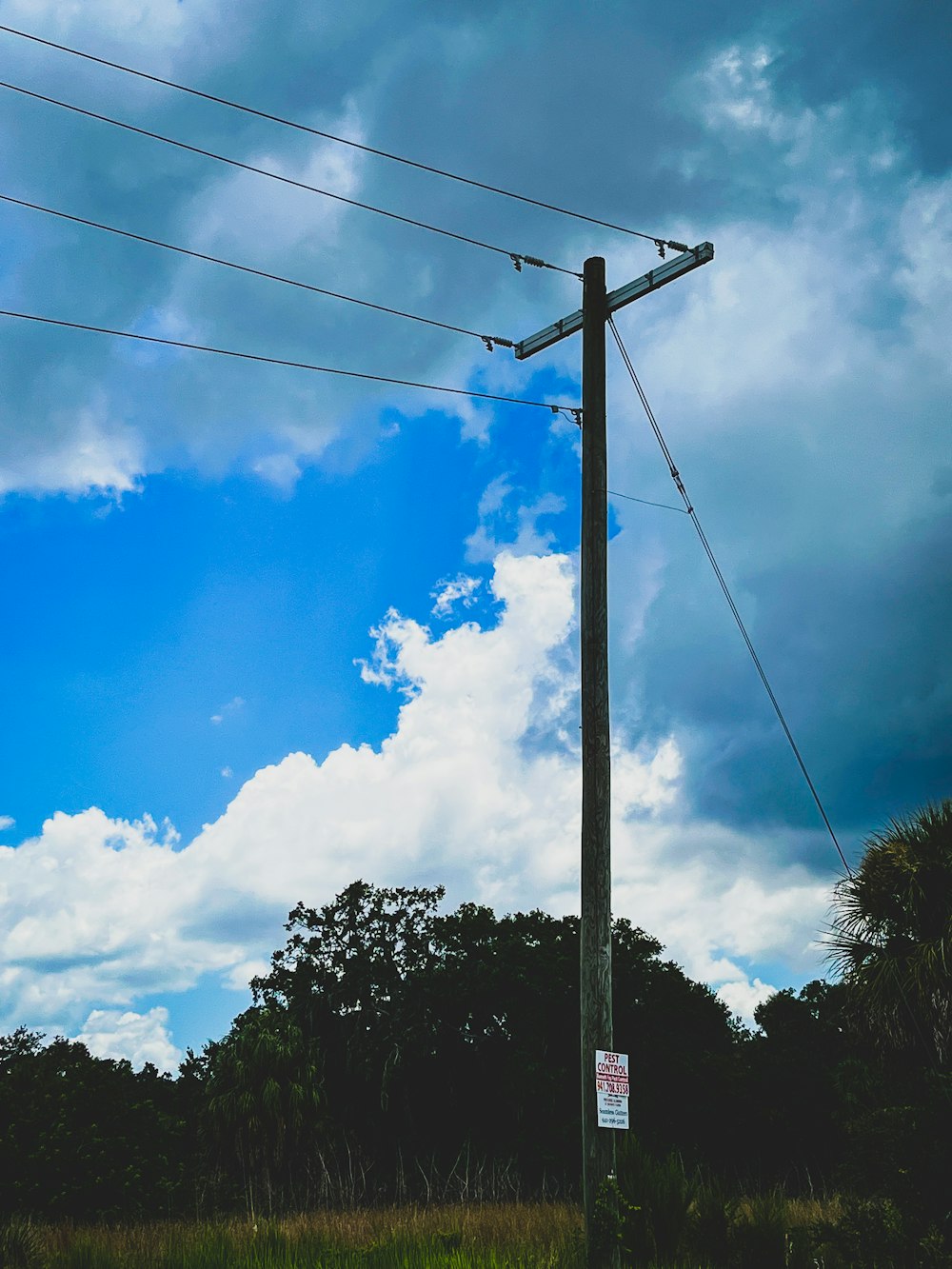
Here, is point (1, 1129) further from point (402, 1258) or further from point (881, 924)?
point (881, 924)

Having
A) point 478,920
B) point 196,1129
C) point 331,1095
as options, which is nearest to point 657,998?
point 478,920

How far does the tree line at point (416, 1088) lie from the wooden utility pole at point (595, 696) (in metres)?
17.1

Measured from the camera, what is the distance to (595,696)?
10.1 meters

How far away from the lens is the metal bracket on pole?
36.3 feet

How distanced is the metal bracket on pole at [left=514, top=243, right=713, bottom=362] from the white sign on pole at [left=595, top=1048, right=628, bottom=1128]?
23.6 feet

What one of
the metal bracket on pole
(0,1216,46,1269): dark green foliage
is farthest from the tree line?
the metal bracket on pole

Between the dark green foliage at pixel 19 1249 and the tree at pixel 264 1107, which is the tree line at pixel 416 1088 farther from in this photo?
the dark green foliage at pixel 19 1249

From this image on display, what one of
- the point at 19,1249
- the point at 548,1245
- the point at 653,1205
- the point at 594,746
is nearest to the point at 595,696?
the point at 594,746

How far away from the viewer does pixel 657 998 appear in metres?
40.9

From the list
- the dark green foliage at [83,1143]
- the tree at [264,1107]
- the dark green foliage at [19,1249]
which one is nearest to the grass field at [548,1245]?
the dark green foliage at [19,1249]

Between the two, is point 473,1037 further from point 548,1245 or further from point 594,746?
point 594,746

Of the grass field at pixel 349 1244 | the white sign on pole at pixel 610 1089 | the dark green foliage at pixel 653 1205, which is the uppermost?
the white sign on pole at pixel 610 1089

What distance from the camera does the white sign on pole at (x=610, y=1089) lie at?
28.7ft

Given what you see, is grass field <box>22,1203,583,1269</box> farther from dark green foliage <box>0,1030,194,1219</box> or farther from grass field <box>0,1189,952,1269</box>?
dark green foliage <box>0,1030,194,1219</box>
